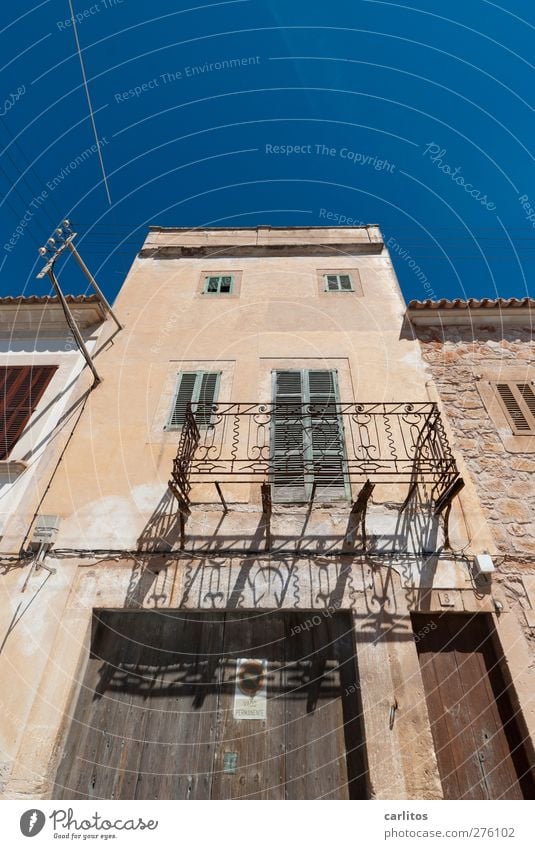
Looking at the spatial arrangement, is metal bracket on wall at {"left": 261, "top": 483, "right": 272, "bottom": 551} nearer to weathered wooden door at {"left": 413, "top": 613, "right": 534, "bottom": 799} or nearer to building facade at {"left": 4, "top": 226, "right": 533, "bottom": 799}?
Result: building facade at {"left": 4, "top": 226, "right": 533, "bottom": 799}

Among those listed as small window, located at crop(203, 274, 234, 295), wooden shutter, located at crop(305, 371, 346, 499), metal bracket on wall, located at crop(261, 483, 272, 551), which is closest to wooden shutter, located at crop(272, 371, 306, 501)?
wooden shutter, located at crop(305, 371, 346, 499)

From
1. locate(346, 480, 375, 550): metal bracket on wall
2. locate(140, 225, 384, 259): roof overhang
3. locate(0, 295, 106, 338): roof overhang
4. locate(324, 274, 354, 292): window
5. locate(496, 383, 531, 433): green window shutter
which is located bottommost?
locate(346, 480, 375, 550): metal bracket on wall

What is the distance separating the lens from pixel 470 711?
14.2ft

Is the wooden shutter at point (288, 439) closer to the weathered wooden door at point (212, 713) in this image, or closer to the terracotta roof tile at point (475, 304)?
the weathered wooden door at point (212, 713)

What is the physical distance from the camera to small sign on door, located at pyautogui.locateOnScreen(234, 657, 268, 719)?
14.4 feet

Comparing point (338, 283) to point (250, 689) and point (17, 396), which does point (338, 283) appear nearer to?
point (17, 396)

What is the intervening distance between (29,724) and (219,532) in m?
2.62

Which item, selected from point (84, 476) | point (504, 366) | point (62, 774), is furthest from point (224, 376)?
point (62, 774)

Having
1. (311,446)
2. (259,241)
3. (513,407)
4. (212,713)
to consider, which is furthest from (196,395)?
(259,241)

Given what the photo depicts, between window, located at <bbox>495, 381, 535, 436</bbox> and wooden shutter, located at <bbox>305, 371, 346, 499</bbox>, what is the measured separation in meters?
2.66

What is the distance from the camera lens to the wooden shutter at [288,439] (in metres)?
5.67

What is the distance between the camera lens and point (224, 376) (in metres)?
7.11

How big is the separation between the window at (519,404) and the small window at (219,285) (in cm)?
563
